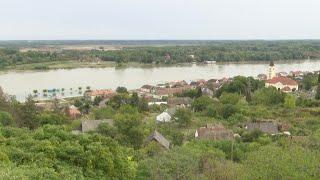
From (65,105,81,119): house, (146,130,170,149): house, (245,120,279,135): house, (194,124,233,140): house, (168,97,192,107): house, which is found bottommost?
(168,97,192,107): house

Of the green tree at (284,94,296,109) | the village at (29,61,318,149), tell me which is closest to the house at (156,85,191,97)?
the village at (29,61,318,149)

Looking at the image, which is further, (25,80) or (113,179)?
(25,80)

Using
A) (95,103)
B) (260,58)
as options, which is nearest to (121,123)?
(95,103)

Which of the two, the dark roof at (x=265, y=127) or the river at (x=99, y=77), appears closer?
the dark roof at (x=265, y=127)

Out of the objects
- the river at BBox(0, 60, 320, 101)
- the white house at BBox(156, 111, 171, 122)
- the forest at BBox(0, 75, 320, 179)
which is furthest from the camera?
the river at BBox(0, 60, 320, 101)

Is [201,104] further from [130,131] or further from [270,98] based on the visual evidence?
[130,131]

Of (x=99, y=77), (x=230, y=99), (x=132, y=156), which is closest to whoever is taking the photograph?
(x=132, y=156)

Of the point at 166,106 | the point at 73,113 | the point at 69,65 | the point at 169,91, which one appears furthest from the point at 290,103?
the point at 69,65

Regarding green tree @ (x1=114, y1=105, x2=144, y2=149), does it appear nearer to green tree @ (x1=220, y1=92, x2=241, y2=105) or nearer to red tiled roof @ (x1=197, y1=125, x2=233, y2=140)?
red tiled roof @ (x1=197, y1=125, x2=233, y2=140)

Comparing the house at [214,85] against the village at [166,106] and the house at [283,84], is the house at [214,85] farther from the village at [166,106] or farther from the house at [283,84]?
the house at [283,84]

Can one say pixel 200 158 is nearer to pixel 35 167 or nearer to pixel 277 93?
pixel 35 167

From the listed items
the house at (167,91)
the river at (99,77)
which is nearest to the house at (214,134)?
the house at (167,91)
